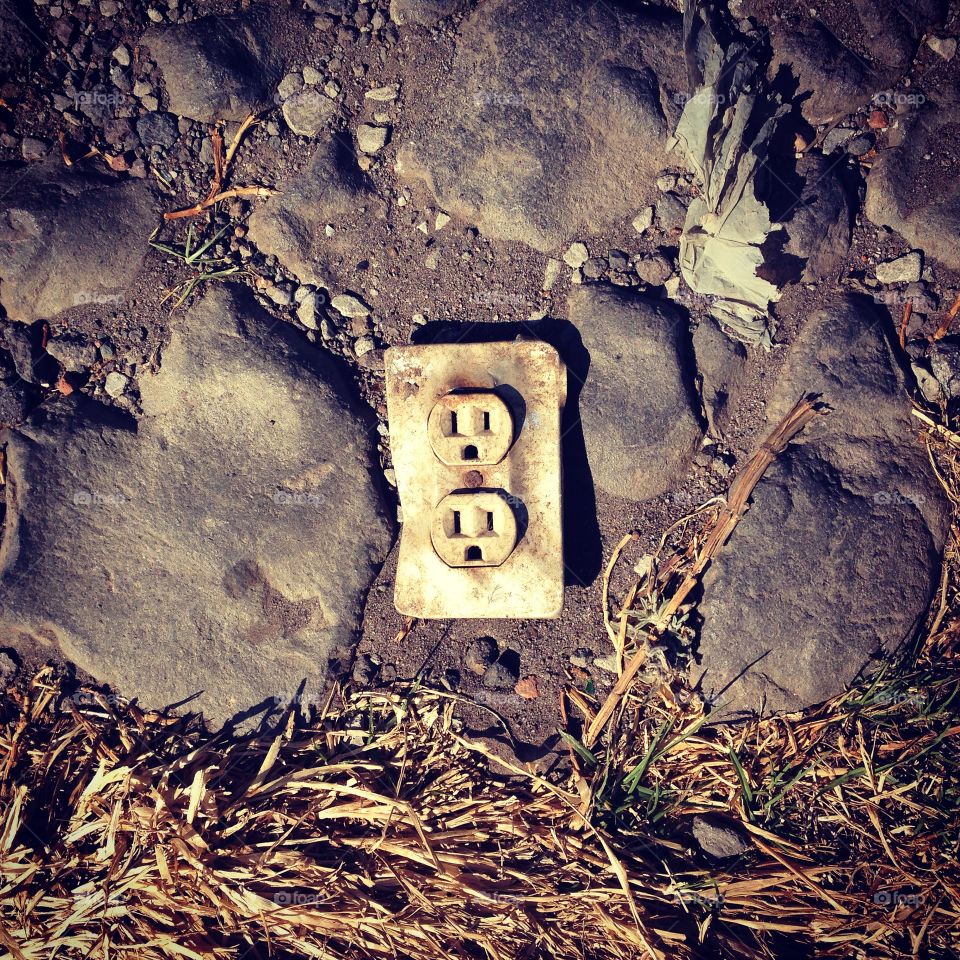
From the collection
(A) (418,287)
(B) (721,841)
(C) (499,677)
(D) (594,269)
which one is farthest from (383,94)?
(B) (721,841)

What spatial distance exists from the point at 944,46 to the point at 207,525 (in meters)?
3.79

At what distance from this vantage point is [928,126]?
9.04ft

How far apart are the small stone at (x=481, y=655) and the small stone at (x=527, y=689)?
155 mm

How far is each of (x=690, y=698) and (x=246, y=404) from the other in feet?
7.44

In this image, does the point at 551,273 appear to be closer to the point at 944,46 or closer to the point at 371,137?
the point at 371,137

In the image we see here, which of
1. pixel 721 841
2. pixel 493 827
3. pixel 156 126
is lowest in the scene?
pixel 493 827

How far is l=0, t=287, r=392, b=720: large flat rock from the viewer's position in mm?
2734

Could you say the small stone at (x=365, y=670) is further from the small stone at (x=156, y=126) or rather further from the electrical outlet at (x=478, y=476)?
the small stone at (x=156, y=126)

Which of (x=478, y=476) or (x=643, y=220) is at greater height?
(x=643, y=220)

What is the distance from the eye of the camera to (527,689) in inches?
109

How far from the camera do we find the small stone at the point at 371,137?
2.84m

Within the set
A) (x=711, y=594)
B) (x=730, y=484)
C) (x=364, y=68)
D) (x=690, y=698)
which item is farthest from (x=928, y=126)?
(x=690, y=698)

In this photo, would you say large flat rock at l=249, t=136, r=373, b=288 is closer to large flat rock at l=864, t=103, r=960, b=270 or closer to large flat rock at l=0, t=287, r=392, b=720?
large flat rock at l=0, t=287, r=392, b=720

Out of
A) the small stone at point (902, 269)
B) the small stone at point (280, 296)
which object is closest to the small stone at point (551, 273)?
the small stone at point (280, 296)
